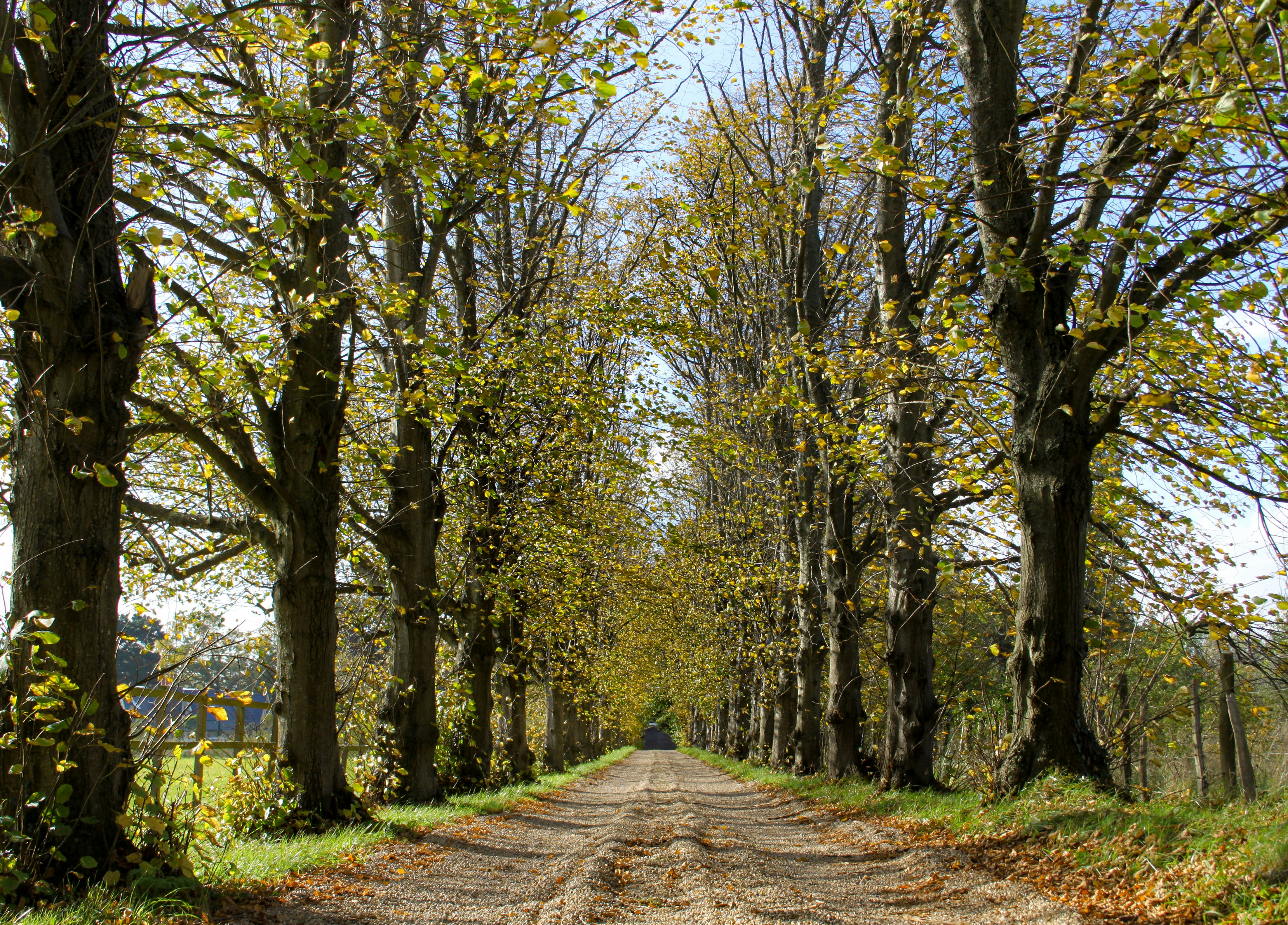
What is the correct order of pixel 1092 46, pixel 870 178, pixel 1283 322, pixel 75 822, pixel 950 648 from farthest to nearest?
1. pixel 950 648
2. pixel 870 178
3. pixel 1092 46
4. pixel 1283 322
5. pixel 75 822

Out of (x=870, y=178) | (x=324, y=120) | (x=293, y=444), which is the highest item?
(x=870, y=178)

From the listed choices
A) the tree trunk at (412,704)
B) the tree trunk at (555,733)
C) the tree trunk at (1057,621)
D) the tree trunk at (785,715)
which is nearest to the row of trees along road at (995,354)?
the tree trunk at (1057,621)

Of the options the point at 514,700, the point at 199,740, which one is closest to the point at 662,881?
the point at 199,740

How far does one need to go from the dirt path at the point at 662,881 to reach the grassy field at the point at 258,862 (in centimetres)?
25

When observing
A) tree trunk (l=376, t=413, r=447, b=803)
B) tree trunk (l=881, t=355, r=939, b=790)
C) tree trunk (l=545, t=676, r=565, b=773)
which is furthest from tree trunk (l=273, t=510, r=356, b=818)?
tree trunk (l=545, t=676, r=565, b=773)

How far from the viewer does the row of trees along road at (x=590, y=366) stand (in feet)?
15.4

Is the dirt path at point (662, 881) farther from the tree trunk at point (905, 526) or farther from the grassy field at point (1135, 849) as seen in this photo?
the tree trunk at point (905, 526)

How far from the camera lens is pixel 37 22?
3.85m

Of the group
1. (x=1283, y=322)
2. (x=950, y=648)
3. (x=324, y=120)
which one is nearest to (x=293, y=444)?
(x=324, y=120)

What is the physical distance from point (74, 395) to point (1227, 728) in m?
13.1

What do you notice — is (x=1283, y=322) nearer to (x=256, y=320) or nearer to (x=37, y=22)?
(x=37, y=22)

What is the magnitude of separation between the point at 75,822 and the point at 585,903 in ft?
9.73

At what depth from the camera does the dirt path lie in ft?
15.5

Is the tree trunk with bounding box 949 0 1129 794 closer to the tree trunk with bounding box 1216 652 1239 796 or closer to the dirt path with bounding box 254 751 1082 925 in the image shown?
the tree trunk with bounding box 1216 652 1239 796
